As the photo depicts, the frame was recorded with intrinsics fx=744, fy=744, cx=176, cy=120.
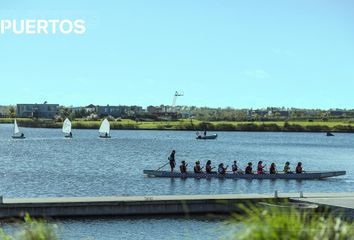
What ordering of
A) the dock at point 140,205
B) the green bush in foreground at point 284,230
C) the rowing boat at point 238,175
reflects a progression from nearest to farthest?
the green bush in foreground at point 284,230 < the dock at point 140,205 < the rowing boat at point 238,175

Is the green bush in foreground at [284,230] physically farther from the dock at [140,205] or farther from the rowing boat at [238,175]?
the rowing boat at [238,175]

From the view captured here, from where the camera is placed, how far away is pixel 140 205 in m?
32.2

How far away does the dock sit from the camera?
3078 centimetres

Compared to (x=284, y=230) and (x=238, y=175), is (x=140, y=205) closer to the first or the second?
(x=284, y=230)

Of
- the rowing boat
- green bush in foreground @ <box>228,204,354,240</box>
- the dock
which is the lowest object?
the rowing boat

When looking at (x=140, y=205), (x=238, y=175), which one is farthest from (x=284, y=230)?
(x=238, y=175)

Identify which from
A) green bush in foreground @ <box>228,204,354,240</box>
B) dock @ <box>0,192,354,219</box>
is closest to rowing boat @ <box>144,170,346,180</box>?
dock @ <box>0,192,354,219</box>

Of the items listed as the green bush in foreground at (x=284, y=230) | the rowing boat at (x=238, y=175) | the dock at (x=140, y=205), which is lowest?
the rowing boat at (x=238, y=175)

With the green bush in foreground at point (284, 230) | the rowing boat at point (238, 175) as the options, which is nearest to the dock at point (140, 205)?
the green bush in foreground at point (284, 230)

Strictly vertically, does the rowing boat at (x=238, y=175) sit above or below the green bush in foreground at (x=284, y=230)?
below

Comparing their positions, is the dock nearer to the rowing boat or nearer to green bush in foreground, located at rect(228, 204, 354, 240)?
green bush in foreground, located at rect(228, 204, 354, 240)

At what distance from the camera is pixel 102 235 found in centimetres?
2839

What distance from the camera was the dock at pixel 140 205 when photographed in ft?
101

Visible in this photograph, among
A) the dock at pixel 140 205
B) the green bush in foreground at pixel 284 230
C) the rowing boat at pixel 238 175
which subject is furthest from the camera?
the rowing boat at pixel 238 175
